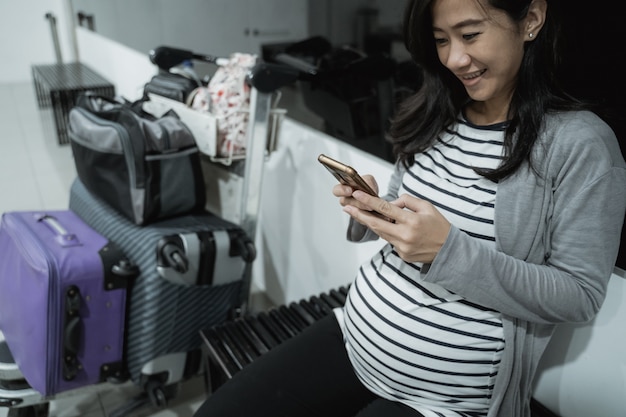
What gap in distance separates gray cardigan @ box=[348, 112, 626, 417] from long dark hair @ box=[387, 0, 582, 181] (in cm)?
2

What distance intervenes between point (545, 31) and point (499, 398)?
634 millimetres

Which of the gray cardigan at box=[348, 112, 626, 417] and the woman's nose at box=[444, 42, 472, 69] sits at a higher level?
the woman's nose at box=[444, 42, 472, 69]

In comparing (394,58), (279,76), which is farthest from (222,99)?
(394,58)

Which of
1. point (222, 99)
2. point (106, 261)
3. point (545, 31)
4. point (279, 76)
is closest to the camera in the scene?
point (545, 31)

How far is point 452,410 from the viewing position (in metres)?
0.95

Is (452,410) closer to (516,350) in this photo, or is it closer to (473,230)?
(516,350)

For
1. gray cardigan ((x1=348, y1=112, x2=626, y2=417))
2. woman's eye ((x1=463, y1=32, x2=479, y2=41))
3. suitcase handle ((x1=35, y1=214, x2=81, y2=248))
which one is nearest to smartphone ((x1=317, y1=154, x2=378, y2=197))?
Answer: gray cardigan ((x1=348, y1=112, x2=626, y2=417))

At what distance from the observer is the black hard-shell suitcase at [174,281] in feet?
4.63

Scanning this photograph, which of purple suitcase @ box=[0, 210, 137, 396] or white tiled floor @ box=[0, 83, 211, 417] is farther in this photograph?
white tiled floor @ box=[0, 83, 211, 417]

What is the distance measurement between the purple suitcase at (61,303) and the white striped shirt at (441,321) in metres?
0.74

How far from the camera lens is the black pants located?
3.42 feet

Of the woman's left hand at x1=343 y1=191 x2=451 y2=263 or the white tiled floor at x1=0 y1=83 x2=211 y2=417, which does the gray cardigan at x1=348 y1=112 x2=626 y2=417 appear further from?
the white tiled floor at x1=0 y1=83 x2=211 y2=417

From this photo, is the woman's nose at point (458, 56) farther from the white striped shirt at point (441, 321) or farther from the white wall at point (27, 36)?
the white wall at point (27, 36)

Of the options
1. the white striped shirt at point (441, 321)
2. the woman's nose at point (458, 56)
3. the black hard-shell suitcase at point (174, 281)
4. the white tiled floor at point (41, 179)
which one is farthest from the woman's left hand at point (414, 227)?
the white tiled floor at point (41, 179)
